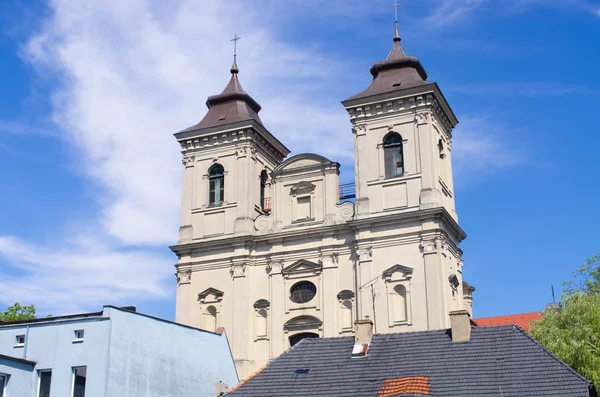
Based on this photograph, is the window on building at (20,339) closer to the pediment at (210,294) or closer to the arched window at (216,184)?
the pediment at (210,294)

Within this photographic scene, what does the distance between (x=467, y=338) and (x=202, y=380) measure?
1125 cm

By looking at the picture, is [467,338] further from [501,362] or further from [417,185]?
[417,185]

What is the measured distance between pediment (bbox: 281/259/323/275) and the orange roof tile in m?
17.5

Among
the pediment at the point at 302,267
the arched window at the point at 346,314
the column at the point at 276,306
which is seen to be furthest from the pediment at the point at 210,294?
the arched window at the point at 346,314

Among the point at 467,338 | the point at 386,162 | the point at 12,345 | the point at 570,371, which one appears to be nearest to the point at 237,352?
the point at 386,162

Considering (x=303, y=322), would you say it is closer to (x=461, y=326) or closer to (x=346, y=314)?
(x=346, y=314)

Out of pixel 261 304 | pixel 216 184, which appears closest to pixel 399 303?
pixel 261 304

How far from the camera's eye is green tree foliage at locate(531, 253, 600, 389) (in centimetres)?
3092

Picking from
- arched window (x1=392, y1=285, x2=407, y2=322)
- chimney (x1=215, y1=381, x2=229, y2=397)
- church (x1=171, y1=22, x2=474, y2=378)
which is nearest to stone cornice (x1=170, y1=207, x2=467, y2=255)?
church (x1=171, y1=22, x2=474, y2=378)

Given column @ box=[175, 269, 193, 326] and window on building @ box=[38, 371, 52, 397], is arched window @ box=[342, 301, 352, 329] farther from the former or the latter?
window on building @ box=[38, 371, 52, 397]

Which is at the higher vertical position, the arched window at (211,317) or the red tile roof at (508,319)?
the red tile roof at (508,319)

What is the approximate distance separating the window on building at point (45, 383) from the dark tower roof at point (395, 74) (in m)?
21.2

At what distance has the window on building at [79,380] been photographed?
28688 millimetres

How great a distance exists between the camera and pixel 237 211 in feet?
149
